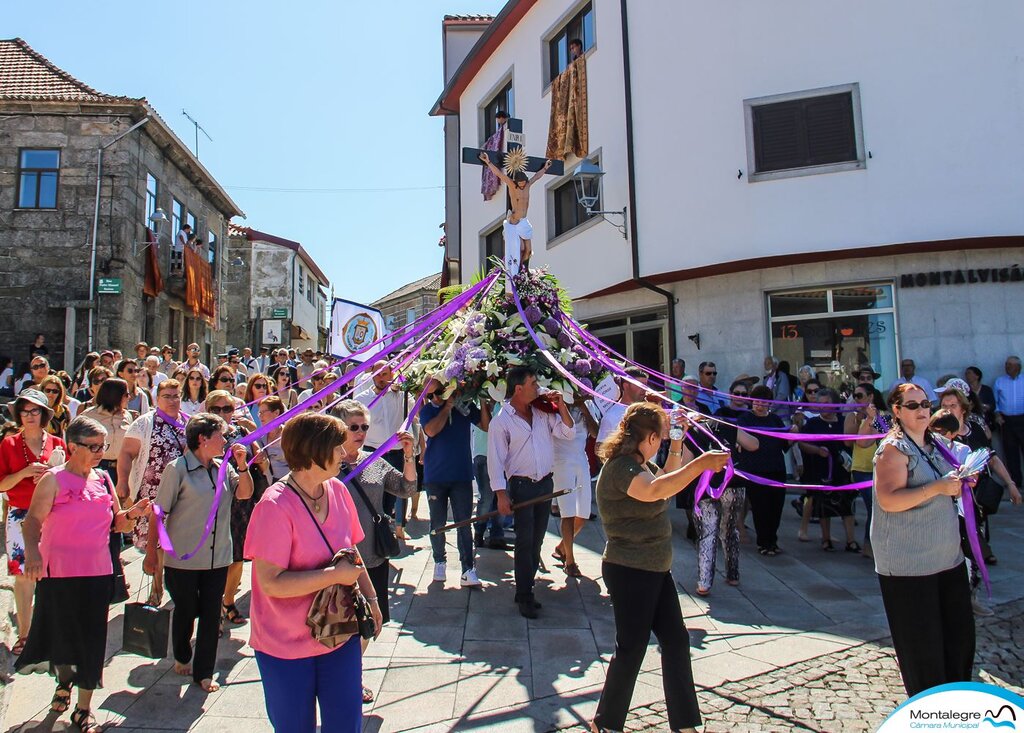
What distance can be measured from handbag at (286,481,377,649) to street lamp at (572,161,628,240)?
37.1 feet

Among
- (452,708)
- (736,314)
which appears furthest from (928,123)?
(452,708)

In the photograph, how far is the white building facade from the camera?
34.4 feet

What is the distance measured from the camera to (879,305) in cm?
1114

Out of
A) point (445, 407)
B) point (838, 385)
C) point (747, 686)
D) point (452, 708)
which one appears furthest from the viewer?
point (838, 385)

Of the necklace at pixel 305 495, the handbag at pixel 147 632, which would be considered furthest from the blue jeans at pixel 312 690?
the handbag at pixel 147 632

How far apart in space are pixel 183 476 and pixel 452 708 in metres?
2.25

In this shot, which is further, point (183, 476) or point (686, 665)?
point (183, 476)

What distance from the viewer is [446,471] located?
623cm

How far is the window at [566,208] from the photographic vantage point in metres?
15.8

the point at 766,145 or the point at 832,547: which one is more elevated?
the point at 766,145

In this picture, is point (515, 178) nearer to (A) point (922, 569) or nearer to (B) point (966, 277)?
(A) point (922, 569)

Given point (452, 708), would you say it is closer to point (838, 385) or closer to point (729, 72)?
point (838, 385)

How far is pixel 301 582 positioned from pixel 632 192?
1160cm

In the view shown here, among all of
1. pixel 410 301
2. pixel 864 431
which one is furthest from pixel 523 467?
pixel 410 301
